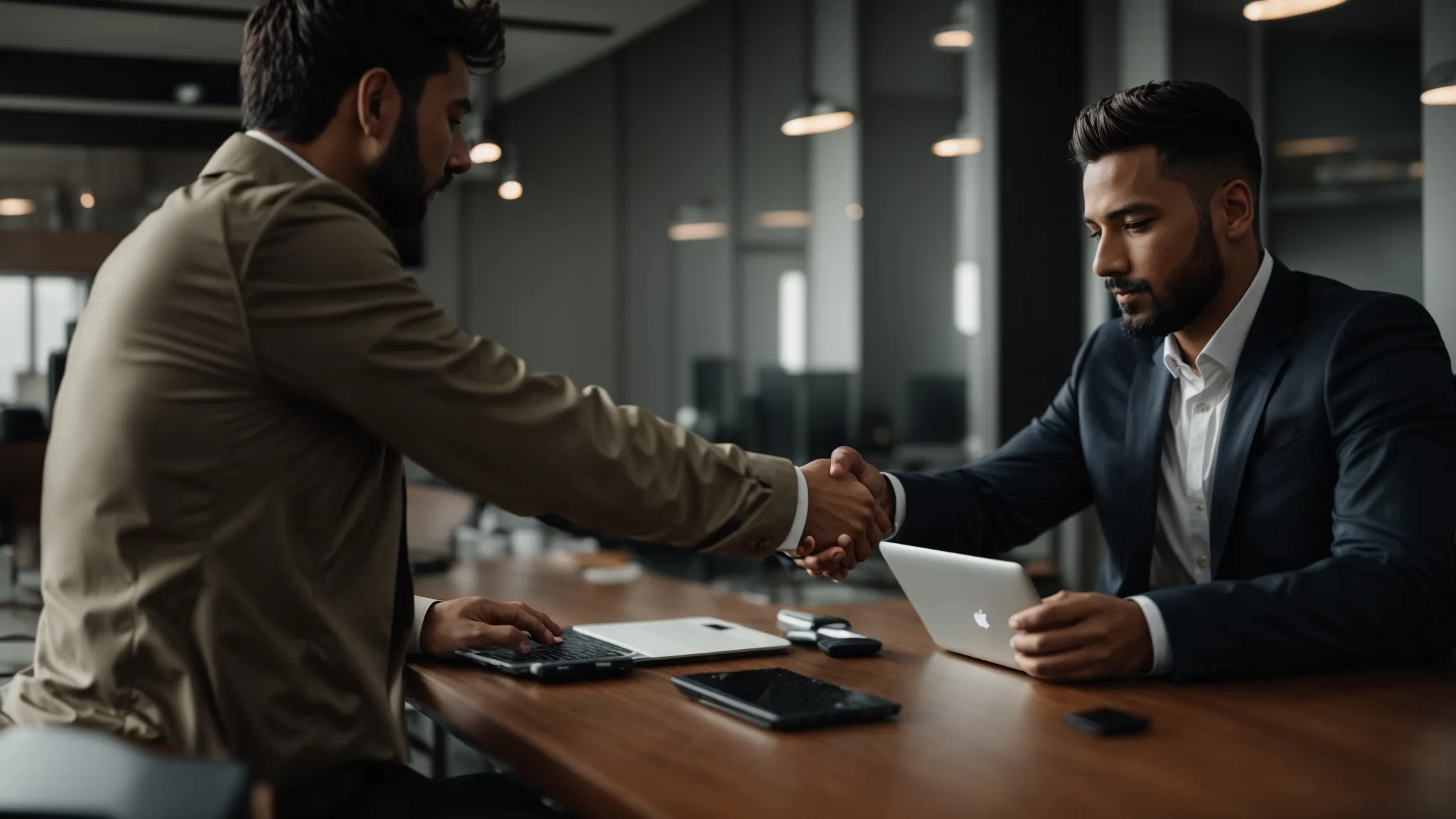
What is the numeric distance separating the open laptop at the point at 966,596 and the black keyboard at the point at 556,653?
431mm

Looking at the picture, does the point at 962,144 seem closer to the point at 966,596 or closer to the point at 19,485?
the point at 19,485

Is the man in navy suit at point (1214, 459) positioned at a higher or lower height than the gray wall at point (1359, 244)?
lower

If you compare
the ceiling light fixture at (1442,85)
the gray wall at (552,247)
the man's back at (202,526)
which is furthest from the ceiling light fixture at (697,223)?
the man's back at (202,526)

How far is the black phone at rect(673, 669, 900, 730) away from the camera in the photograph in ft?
4.99

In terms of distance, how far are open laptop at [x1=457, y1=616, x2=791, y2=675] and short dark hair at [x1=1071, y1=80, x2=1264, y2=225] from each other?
3.39 ft

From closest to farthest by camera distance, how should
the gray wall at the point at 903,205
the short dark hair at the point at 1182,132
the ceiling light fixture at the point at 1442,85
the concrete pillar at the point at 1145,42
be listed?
the short dark hair at the point at 1182,132
the ceiling light fixture at the point at 1442,85
the concrete pillar at the point at 1145,42
the gray wall at the point at 903,205

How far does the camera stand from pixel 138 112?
379 inches

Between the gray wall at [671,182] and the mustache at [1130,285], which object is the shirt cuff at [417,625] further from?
the gray wall at [671,182]

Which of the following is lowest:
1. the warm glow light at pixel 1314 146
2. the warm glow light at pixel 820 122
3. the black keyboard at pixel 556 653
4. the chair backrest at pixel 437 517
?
the chair backrest at pixel 437 517

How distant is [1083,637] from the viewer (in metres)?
1.73

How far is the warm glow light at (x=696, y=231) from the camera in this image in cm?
889

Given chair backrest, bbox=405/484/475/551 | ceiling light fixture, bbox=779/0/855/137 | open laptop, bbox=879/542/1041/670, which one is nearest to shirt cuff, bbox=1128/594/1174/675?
open laptop, bbox=879/542/1041/670

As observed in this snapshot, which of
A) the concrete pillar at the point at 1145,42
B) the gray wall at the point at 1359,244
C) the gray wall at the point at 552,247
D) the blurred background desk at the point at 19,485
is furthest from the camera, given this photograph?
the gray wall at the point at 552,247

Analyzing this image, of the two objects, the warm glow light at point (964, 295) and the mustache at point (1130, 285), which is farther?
the warm glow light at point (964, 295)
